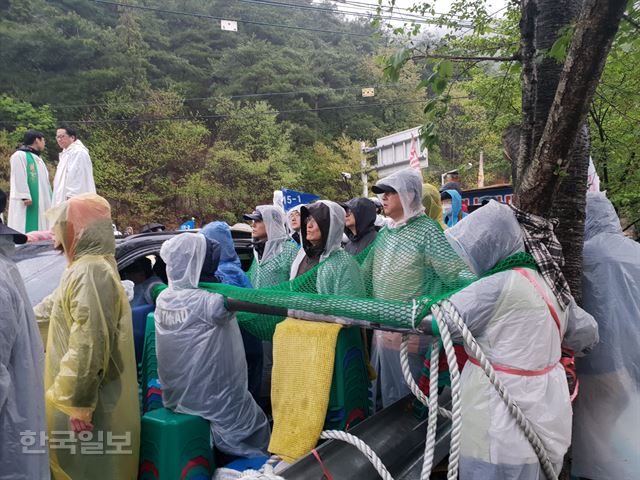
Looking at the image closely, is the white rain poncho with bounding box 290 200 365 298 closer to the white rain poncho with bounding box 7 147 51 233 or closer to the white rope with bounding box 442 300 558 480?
the white rope with bounding box 442 300 558 480

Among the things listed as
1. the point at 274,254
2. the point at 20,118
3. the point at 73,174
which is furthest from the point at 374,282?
the point at 20,118

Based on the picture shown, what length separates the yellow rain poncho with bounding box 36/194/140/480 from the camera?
260 centimetres

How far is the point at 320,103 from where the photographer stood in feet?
125

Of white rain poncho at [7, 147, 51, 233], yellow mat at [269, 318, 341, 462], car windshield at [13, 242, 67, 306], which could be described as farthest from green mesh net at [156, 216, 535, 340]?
white rain poncho at [7, 147, 51, 233]

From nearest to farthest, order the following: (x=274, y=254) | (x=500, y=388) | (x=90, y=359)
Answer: (x=500, y=388) → (x=90, y=359) → (x=274, y=254)

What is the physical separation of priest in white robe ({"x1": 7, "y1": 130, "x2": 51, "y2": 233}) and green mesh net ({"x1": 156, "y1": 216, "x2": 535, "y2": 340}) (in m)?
3.90

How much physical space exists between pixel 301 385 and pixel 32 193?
16.4 feet

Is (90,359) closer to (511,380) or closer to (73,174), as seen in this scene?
(511,380)

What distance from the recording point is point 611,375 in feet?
9.43

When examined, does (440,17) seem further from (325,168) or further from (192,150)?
(325,168)

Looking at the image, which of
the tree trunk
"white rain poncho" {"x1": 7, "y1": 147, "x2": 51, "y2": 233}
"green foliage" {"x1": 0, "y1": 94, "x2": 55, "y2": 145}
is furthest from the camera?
"green foliage" {"x1": 0, "y1": 94, "x2": 55, "y2": 145}

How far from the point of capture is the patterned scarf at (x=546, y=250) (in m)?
2.17

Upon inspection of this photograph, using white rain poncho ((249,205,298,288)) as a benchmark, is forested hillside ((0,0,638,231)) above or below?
above

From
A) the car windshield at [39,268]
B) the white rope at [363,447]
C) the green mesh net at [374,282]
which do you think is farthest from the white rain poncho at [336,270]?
the car windshield at [39,268]
